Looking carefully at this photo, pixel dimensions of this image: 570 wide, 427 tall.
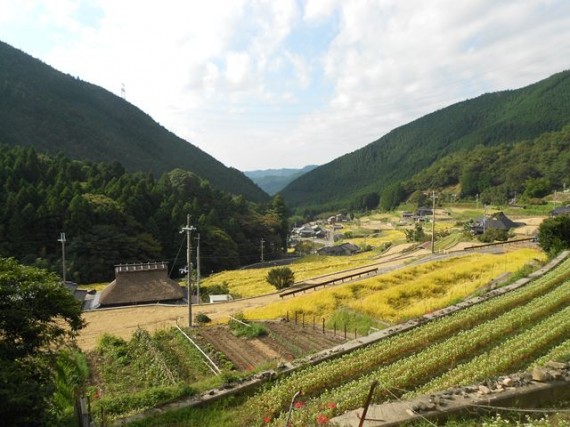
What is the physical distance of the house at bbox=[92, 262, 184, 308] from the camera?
32250mm

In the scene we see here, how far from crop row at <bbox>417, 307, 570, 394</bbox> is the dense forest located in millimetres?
44072

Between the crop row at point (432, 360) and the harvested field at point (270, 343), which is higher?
the crop row at point (432, 360)

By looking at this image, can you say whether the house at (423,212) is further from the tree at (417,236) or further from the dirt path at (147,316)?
the dirt path at (147,316)

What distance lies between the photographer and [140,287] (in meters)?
33.4

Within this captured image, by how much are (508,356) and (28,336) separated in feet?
37.2

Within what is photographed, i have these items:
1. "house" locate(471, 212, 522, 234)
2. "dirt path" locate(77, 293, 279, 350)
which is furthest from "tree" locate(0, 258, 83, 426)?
"house" locate(471, 212, 522, 234)

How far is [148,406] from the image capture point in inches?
376

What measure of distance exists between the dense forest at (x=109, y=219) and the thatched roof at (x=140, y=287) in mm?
15827

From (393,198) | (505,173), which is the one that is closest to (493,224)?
(505,173)

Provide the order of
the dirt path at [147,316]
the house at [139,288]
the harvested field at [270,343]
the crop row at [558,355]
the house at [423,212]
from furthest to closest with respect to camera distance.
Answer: the house at [423,212] → the house at [139,288] → the dirt path at [147,316] → the harvested field at [270,343] → the crop row at [558,355]

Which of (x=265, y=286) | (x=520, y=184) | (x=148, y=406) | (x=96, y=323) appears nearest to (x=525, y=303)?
(x=148, y=406)

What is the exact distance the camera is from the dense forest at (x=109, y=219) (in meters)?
A: 47.9

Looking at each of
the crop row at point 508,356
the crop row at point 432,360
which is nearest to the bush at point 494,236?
the crop row at point 432,360

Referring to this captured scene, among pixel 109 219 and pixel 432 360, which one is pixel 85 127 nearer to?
pixel 109 219
